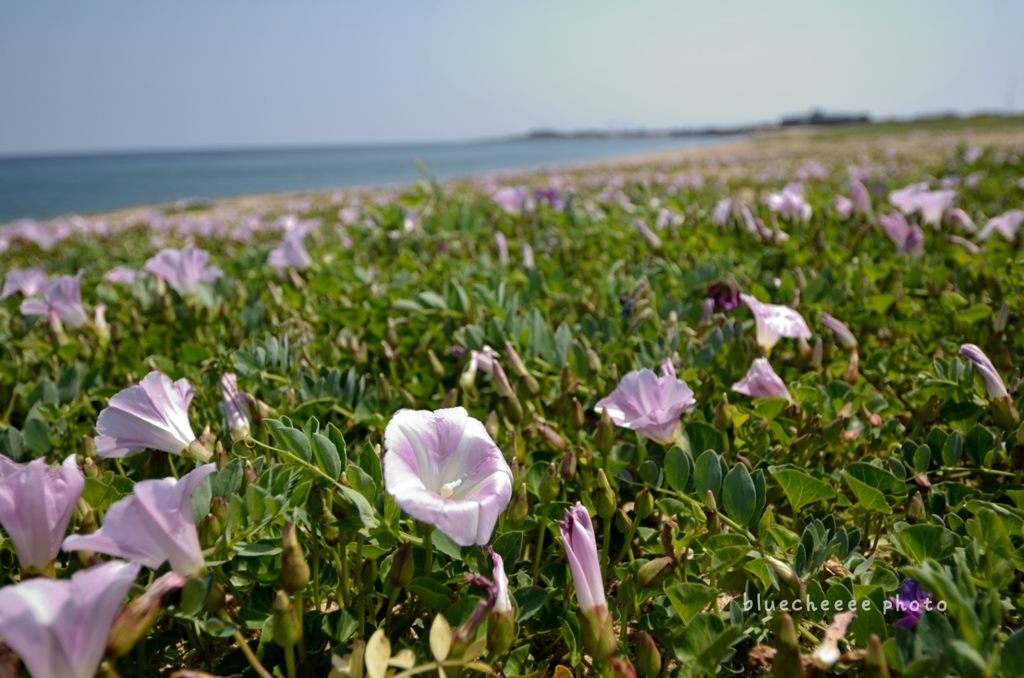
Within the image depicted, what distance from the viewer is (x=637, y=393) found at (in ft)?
4.25

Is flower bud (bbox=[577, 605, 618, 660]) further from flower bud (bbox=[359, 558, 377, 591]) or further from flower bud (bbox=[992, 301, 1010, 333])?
flower bud (bbox=[992, 301, 1010, 333])

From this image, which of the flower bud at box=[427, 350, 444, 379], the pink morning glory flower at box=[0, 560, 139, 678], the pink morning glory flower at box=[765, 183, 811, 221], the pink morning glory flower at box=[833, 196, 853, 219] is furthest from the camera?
the pink morning glory flower at box=[833, 196, 853, 219]

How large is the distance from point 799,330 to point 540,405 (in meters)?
0.66

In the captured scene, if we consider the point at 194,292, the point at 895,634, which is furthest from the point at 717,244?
the point at 895,634

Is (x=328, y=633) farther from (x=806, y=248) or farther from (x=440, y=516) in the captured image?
(x=806, y=248)

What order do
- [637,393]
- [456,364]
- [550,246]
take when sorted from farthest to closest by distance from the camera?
[550,246], [456,364], [637,393]

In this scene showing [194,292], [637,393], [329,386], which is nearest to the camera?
[637,393]

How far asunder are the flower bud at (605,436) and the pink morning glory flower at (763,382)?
1.05 ft

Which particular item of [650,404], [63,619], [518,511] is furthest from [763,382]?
[63,619]

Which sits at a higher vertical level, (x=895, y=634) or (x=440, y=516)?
(x=440, y=516)

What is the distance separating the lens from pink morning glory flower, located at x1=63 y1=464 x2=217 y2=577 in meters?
0.79

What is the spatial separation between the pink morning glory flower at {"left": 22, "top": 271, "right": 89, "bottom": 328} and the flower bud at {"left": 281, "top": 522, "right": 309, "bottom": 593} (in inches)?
70.0

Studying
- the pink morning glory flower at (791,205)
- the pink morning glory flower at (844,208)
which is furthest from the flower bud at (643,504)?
the pink morning glory flower at (844,208)

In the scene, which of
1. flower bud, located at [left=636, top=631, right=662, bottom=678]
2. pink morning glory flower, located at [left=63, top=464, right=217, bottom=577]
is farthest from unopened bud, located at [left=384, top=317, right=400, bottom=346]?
flower bud, located at [left=636, top=631, right=662, bottom=678]
